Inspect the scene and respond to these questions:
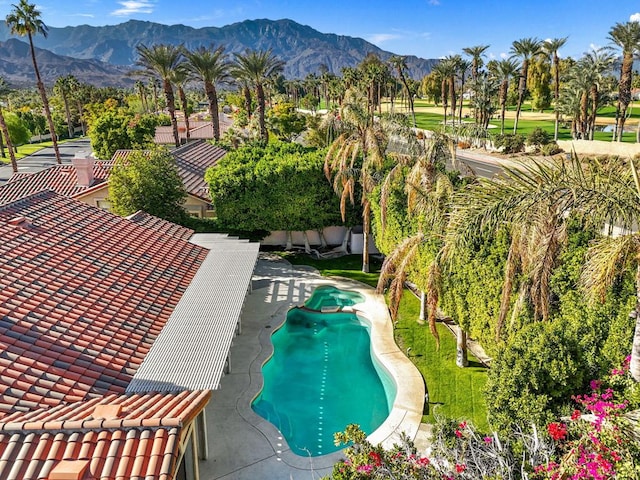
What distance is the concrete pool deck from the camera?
1422 cm

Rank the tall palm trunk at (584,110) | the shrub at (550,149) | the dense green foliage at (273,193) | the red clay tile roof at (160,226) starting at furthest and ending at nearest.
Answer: the tall palm trunk at (584,110) < the shrub at (550,149) < the dense green foliage at (273,193) < the red clay tile roof at (160,226)

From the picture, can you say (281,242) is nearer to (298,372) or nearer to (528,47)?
(298,372)

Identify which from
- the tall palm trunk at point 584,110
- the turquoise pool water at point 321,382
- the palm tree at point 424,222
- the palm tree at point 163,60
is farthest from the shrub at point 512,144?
the turquoise pool water at point 321,382

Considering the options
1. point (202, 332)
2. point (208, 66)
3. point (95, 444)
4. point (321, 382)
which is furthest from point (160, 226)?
point (208, 66)

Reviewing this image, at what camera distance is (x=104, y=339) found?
13906 millimetres

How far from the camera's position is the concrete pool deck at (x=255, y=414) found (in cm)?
1422

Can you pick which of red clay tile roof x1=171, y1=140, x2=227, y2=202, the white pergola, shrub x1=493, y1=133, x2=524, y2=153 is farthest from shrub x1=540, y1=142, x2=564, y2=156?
the white pergola

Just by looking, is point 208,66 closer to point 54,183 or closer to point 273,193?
point 54,183

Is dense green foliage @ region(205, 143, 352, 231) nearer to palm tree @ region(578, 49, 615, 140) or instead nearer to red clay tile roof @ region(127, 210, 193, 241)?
red clay tile roof @ region(127, 210, 193, 241)

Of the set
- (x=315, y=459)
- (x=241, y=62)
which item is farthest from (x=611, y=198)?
(x=241, y=62)

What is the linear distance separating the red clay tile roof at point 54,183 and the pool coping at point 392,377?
19.0 meters

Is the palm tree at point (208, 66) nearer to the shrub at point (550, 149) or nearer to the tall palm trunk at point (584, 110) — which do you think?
the shrub at point (550, 149)

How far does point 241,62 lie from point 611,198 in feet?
146

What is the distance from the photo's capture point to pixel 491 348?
1556cm
